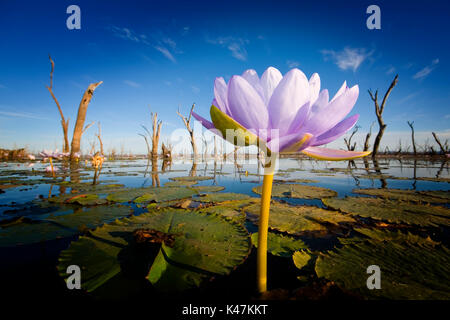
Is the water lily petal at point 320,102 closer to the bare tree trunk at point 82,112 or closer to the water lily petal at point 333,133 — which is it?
the water lily petal at point 333,133

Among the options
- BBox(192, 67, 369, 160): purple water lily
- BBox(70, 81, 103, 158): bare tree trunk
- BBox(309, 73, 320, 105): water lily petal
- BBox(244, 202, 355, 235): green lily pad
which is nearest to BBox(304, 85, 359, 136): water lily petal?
BBox(192, 67, 369, 160): purple water lily

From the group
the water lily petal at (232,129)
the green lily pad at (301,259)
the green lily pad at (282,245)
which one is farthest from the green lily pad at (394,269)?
the water lily petal at (232,129)

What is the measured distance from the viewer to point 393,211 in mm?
1334

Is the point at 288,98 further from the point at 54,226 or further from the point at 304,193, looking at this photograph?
the point at 304,193

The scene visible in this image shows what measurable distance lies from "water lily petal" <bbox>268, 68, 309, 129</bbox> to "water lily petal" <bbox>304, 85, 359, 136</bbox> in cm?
6

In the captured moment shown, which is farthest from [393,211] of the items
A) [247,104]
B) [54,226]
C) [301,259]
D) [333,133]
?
[54,226]

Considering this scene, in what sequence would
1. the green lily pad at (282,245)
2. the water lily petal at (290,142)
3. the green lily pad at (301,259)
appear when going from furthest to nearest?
1. the green lily pad at (282,245)
2. the green lily pad at (301,259)
3. the water lily petal at (290,142)

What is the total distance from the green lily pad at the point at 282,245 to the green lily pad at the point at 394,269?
7.2 inches

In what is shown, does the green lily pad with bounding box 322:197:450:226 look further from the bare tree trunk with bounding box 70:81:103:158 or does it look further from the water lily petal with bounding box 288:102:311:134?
the bare tree trunk with bounding box 70:81:103:158

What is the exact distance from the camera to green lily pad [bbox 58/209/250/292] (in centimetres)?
62

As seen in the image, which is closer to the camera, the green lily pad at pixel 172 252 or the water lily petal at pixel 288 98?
the water lily petal at pixel 288 98

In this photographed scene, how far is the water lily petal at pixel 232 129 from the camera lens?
42 centimetres
